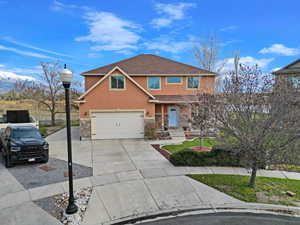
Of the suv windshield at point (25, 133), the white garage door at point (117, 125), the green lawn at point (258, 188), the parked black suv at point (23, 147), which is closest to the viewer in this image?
the green lawn at point (258, 188)

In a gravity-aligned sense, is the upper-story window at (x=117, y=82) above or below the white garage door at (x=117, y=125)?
above

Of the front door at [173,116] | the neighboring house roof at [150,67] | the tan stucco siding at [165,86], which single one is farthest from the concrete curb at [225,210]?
the neighboring house roof at [150,67]

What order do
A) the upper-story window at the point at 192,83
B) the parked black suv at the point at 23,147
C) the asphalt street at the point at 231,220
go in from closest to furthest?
the asphalt street at the point at 231,220 → the parked black suv at the point at 23,147 → the upper-story window at the point at 192,83

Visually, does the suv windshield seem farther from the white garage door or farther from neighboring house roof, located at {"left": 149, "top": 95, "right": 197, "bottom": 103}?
neighboring house roof, located at {"left": 149, "top": 95, "right": 197, "bottom": 103}

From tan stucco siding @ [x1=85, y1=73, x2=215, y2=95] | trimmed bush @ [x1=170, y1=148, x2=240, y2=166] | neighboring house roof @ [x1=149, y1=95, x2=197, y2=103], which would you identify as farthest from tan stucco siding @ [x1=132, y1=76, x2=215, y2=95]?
trimmed bush @ [x1=170, y1=148, x2=240, y2=166]

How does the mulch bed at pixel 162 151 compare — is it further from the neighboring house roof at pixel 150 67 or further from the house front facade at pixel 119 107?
the neighboring house roof at pixel 150 67

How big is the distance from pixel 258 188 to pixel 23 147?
10.2 meters

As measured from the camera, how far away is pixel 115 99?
15312 millimetres

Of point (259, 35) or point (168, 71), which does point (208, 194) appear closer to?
point (168, 71)

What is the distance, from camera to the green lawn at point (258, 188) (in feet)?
20.5

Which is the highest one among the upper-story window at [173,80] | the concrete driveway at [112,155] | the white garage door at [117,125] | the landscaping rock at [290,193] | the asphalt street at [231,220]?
the upper-story window at [173,80]

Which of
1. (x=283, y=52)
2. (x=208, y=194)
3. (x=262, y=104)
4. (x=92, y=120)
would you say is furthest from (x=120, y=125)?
(x=283, y=52)

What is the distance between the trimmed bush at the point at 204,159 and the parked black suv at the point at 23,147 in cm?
652

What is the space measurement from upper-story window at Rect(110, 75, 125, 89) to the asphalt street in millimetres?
11818
